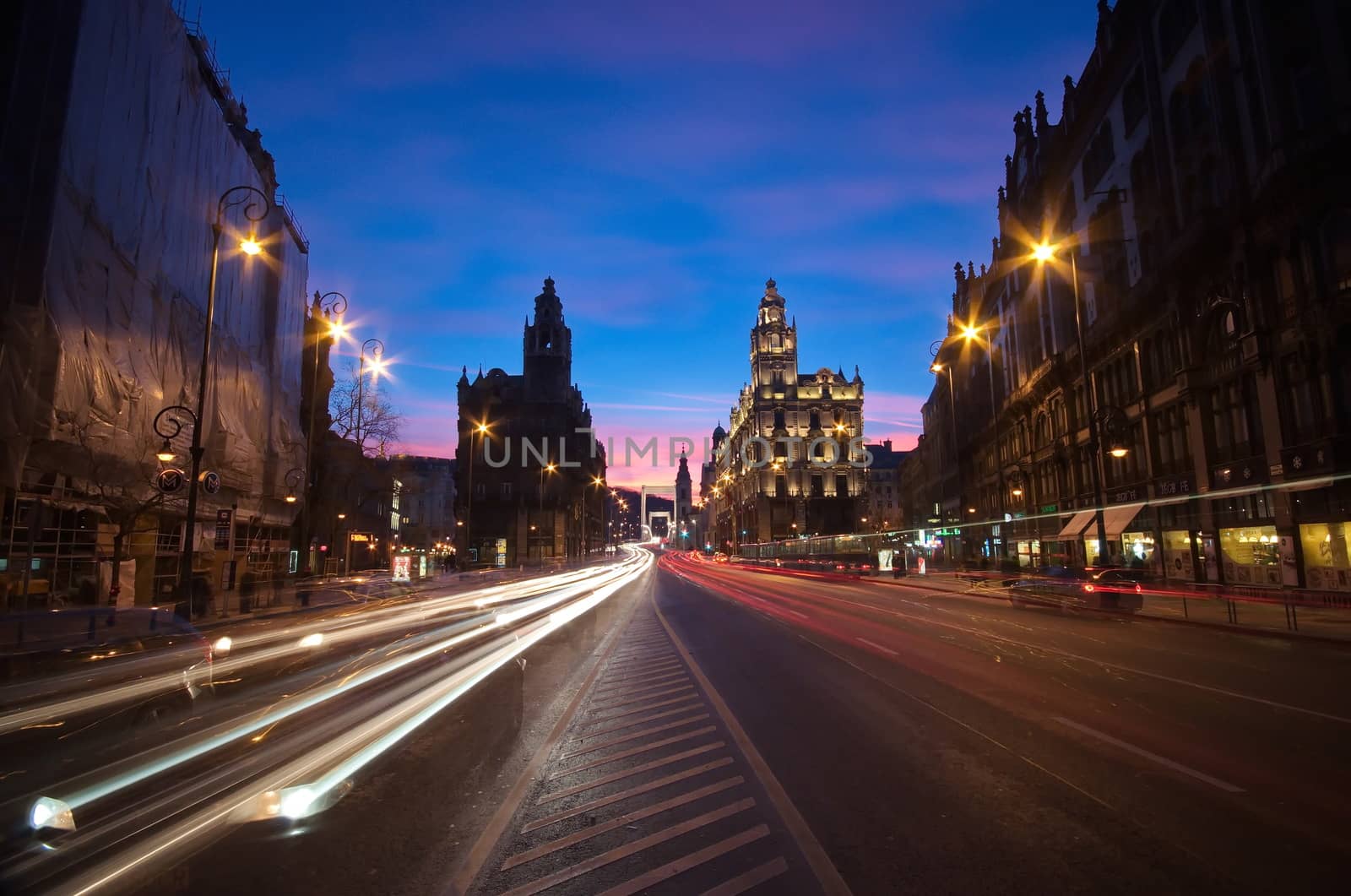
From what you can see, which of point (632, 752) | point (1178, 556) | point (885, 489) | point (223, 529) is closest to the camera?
point (632, 752)

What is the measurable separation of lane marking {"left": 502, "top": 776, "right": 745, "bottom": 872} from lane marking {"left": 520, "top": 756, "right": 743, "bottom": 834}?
0.28m

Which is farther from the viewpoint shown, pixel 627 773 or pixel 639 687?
pixel 639 687

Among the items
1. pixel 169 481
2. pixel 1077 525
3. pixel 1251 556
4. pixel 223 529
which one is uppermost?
pixel 169 481

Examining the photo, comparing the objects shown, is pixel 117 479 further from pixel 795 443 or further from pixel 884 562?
pixel 795 443

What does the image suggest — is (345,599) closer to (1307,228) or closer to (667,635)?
(667,635)

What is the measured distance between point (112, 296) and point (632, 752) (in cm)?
2273

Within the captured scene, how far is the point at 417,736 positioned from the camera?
8703mm

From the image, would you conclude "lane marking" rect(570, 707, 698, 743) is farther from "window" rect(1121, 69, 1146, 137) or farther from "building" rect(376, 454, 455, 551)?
"building" rect(376, 454, 455, 551)

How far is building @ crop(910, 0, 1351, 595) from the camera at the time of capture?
23953mm

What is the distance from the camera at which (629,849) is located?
207 inches

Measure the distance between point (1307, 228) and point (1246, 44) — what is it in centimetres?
804

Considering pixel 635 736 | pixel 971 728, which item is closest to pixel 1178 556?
pixel 971 728

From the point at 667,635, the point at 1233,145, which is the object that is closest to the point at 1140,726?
the point at 667,635

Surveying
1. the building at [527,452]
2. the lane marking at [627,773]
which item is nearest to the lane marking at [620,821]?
the lane marking at [627,773]
